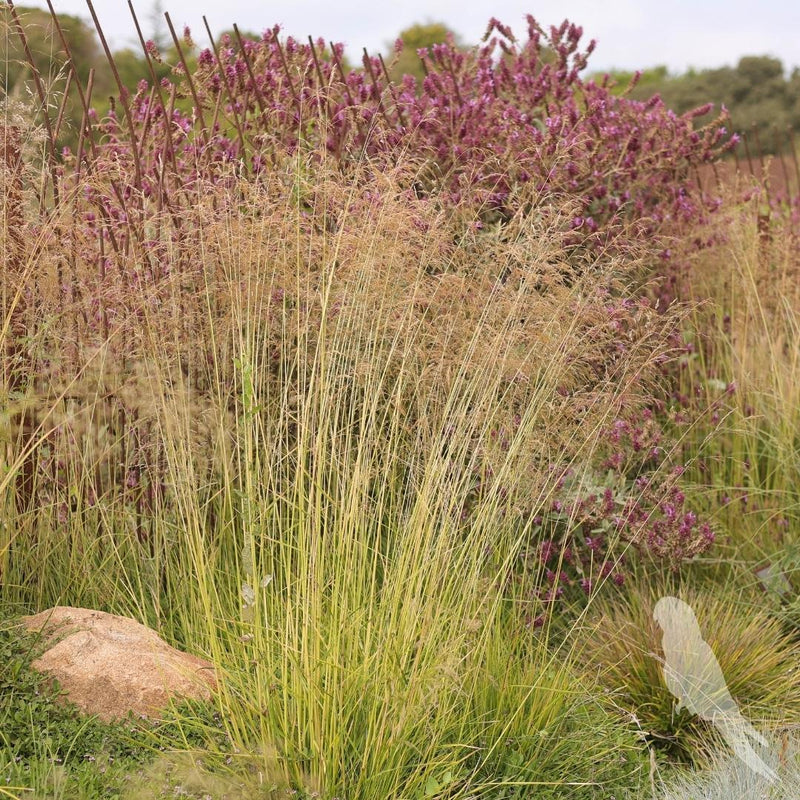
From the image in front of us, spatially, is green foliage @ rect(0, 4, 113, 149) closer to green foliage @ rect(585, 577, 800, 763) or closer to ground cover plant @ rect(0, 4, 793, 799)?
ground cover plant @ rect(0, 4, 793, 799)

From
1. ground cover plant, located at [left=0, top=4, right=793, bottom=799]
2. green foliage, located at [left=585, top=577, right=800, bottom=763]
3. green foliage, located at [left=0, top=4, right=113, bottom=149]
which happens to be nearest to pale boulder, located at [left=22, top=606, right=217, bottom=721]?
ground cover plant, located at [left=0, top=4, right=793, bottom=799]

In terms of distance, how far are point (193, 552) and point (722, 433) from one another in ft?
9.31

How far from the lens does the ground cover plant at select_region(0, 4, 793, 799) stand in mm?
2783

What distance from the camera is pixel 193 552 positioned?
10.0ft

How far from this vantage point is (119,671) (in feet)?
10.0

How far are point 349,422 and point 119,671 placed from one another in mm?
1008

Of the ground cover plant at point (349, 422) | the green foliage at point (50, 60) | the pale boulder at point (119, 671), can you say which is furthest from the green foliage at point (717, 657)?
the green foliage at point (50, 60)

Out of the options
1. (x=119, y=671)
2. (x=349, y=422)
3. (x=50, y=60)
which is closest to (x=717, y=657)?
(x=349, y=422)

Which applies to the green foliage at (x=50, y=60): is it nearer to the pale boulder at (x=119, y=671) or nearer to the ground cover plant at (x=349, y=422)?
the ground cover plant at (x=349, y=422)

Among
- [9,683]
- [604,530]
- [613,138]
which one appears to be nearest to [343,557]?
[9,683]

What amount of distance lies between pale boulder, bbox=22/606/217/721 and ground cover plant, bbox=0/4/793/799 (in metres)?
0.15

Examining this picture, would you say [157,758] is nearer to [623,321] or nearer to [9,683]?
[9,683]

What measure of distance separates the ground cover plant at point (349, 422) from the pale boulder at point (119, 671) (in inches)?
5.8

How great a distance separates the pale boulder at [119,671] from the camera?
303 centimetres
